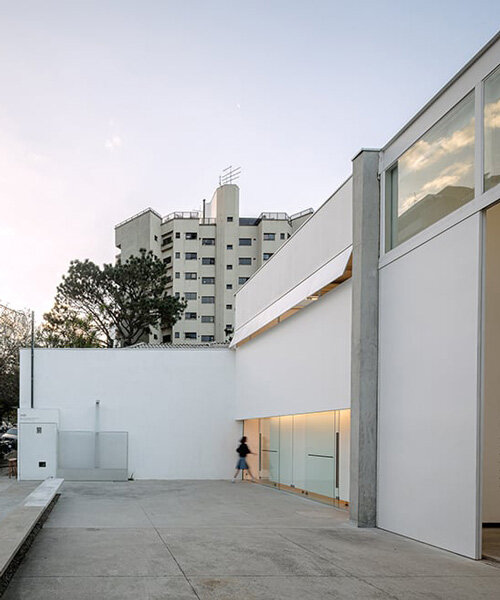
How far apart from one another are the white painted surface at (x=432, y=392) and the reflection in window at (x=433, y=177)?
467 mm

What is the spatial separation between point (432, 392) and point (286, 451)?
31.5 ft

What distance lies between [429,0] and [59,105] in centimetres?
976

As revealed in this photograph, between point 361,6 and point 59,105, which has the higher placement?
point 361,6

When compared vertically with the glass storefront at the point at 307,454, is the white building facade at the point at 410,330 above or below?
above

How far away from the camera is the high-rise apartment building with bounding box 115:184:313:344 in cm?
6938

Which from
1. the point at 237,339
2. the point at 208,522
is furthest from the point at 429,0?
the point at 237,339

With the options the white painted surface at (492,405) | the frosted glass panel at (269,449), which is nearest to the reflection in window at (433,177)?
the white painted surface at (492,405)

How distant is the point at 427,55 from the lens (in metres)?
14.3

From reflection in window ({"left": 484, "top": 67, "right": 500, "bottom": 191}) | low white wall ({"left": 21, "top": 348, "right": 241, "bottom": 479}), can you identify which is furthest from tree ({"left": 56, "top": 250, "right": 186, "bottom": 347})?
reflection in window ({"left": 484, "top": 67, "right": 500, "bottom": 191})

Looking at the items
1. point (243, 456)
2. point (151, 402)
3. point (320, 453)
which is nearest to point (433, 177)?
point (320, 453)

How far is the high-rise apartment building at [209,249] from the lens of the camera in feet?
228

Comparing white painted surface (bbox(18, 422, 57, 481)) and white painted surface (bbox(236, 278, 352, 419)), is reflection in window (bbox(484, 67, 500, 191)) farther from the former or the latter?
white painted surface (bbox(18, 422, 57, 481))

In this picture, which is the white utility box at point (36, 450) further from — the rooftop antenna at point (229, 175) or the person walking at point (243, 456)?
the rooftop antenna at point (229, 175)

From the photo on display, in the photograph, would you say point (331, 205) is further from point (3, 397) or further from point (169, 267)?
point (169, 267)
